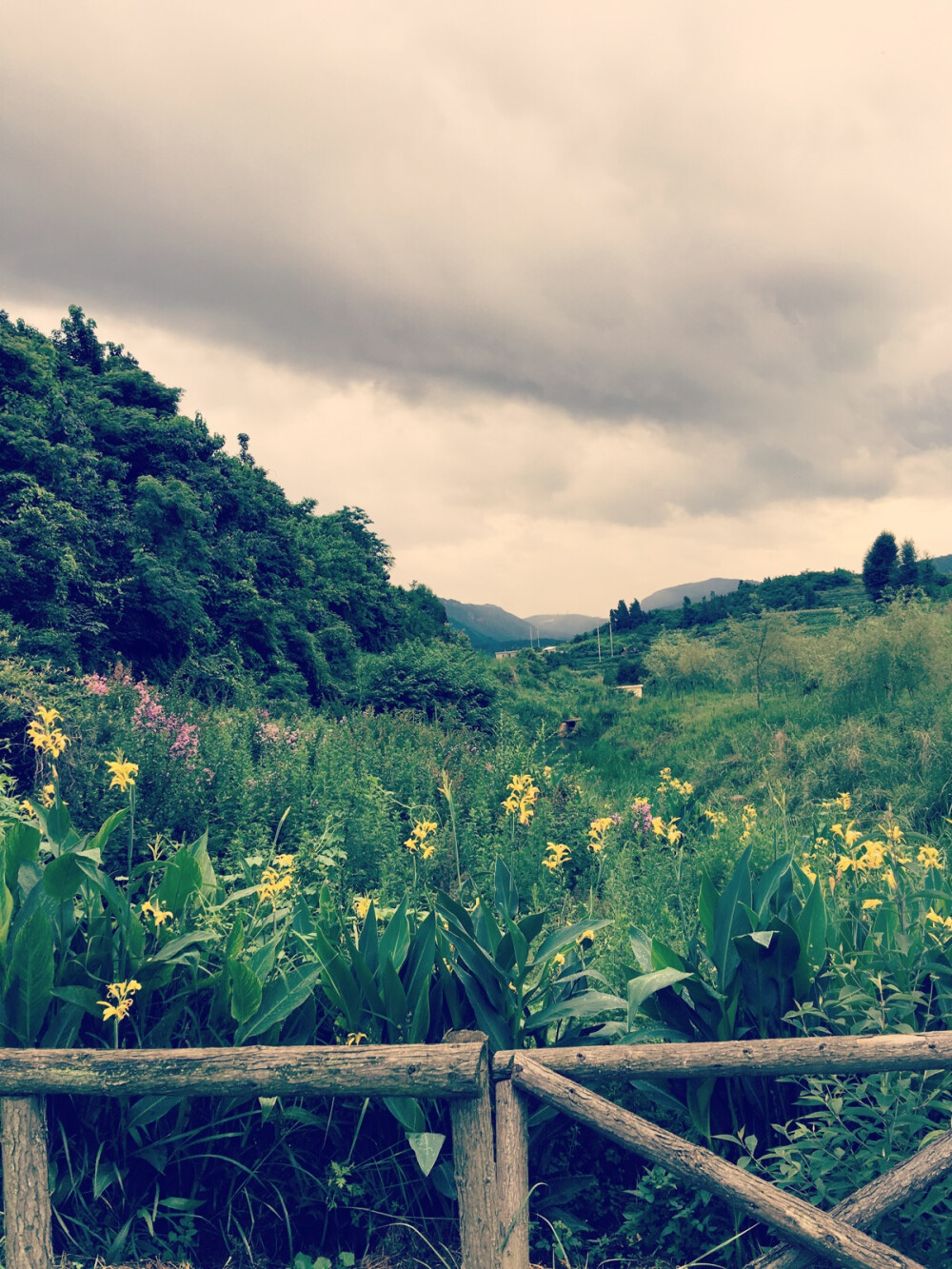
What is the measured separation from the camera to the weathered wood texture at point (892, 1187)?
1900mm

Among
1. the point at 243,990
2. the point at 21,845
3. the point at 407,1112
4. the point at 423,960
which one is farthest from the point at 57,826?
the point at 407,1112

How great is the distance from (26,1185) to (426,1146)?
118cm

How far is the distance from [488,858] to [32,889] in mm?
2807

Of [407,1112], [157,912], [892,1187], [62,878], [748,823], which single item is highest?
[62,878]

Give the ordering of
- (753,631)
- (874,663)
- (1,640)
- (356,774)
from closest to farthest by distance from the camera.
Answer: (356,774) → (1,640) → (874,663) → (753,631)

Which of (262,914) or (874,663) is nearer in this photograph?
(262,914)

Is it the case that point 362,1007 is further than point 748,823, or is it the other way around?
point 748,823

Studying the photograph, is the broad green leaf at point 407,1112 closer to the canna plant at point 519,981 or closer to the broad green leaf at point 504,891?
the canna plant at point 519,981

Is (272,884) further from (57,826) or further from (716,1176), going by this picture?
(716,1176)

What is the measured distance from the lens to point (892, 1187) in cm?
191

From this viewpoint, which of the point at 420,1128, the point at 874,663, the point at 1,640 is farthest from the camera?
the point at 874,663

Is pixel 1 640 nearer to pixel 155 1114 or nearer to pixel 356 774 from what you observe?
pixel 356 774

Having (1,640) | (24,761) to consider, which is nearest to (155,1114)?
(24,761)

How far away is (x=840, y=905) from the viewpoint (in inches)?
111
